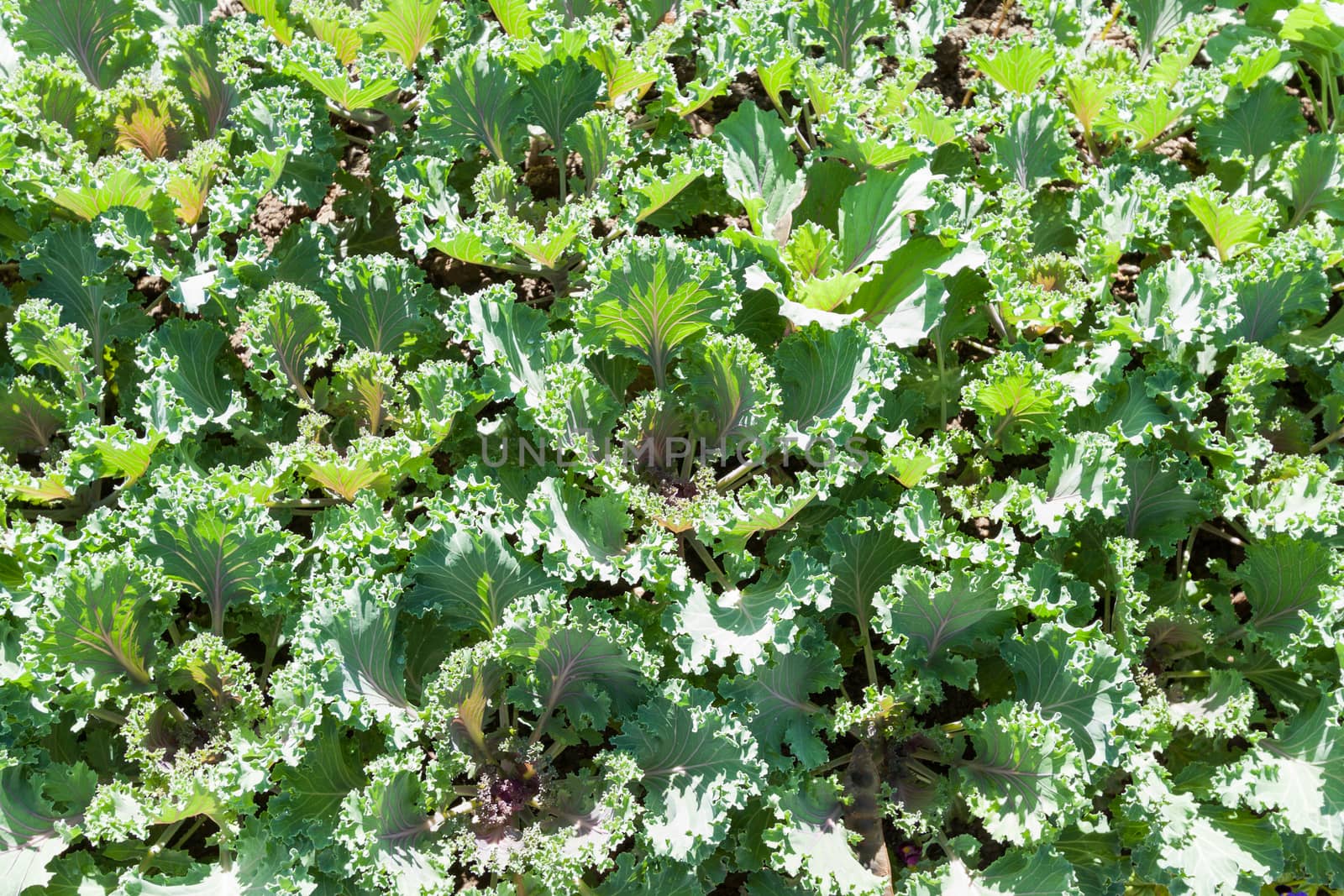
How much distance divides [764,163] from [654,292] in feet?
2.64

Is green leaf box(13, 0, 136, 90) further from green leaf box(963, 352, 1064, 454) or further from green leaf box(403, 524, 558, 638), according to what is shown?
green leaf box(963, 352, 1064, 454)

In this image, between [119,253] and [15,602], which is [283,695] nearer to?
[15,602]

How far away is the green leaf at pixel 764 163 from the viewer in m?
3.94

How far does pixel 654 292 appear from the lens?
3.55m

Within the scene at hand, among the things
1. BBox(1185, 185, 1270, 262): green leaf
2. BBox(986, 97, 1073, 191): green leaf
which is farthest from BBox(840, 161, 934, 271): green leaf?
BBox(1185, 185, 1270, 262): green leaf

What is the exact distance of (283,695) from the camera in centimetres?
327

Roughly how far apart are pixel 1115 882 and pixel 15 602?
3.59 m

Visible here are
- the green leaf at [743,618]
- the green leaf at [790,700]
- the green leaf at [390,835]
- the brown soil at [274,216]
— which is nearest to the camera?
the green leaf at [390,835]

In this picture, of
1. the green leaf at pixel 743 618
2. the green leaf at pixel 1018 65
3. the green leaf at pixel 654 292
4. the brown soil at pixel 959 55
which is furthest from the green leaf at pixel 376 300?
the brown soil at pixel 959 55

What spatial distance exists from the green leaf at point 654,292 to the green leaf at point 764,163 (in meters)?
0.48

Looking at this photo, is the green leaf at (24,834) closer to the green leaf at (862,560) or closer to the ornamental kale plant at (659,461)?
the ornamental kale plant at (659,461)

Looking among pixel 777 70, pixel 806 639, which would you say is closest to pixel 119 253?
pixel 777 70

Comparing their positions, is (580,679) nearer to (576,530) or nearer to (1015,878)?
(576,530)

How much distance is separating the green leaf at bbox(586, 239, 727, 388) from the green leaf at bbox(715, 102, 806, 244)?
0.48m
